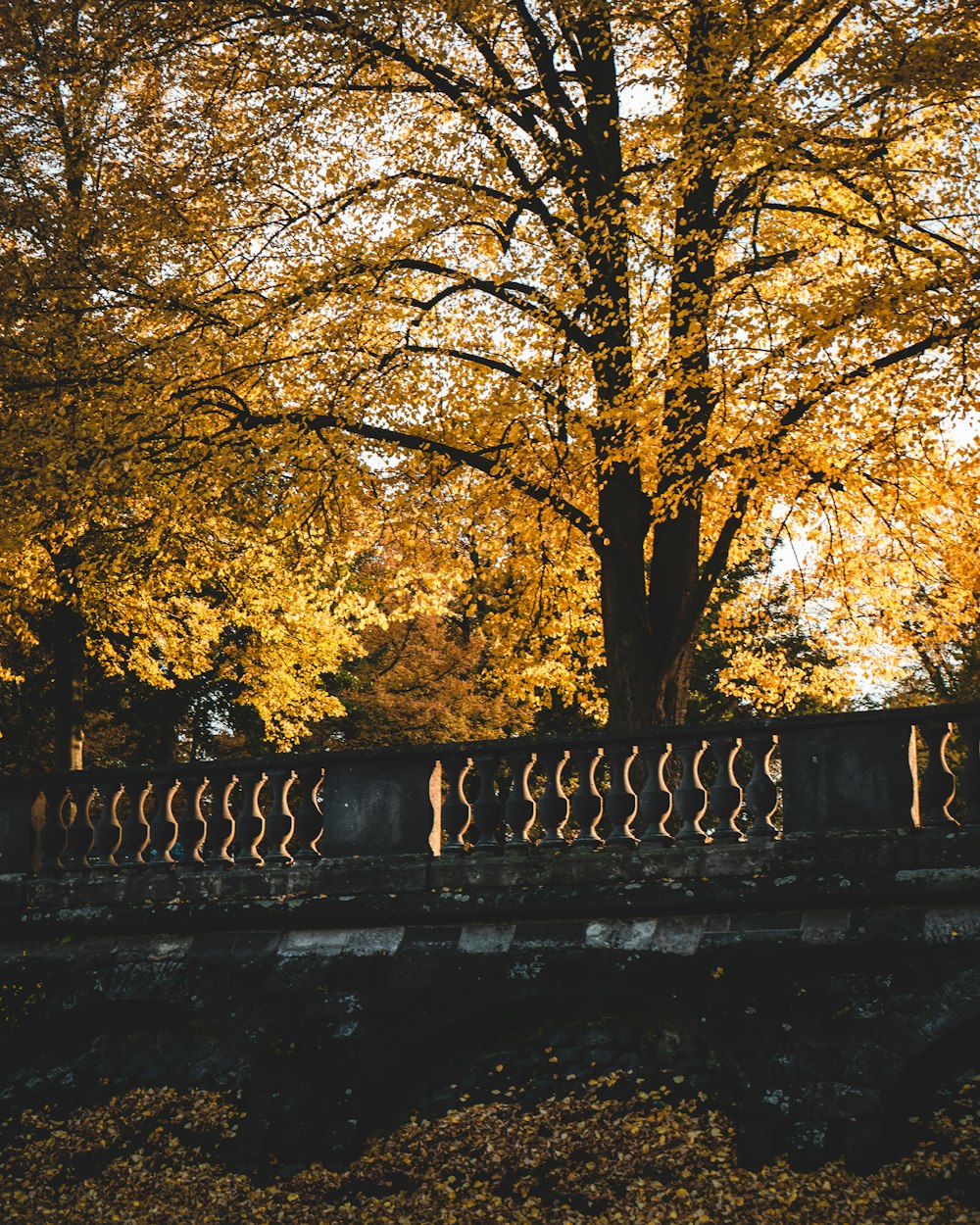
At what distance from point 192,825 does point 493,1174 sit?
3.33m

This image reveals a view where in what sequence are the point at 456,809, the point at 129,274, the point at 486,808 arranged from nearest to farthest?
the point at 486,808 < the point at 456,809 < the point at 129,274

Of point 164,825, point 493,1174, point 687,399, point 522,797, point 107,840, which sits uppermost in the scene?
point 687,399

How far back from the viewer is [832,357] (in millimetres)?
11180

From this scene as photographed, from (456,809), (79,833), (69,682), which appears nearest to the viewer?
(456,809)

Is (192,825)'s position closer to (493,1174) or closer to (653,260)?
(493,1174)

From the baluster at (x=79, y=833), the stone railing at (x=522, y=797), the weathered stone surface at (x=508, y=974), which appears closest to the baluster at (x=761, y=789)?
the stone railing at (x=522, y=797)

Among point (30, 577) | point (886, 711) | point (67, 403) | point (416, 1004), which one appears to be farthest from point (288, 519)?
point (886, 711)

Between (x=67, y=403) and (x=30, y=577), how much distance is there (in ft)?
14.0

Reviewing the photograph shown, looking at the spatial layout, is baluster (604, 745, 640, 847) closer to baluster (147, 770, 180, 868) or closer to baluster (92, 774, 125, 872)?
baluster (147, 770, 180, 868)

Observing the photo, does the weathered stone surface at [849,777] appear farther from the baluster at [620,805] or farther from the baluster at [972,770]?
the baluster at [620,805]

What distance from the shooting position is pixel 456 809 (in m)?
8.34

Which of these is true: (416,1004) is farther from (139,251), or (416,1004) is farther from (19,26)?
(19,26)

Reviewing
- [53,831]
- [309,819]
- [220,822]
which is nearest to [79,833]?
[53,831]

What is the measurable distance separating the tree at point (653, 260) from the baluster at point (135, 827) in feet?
13.3
